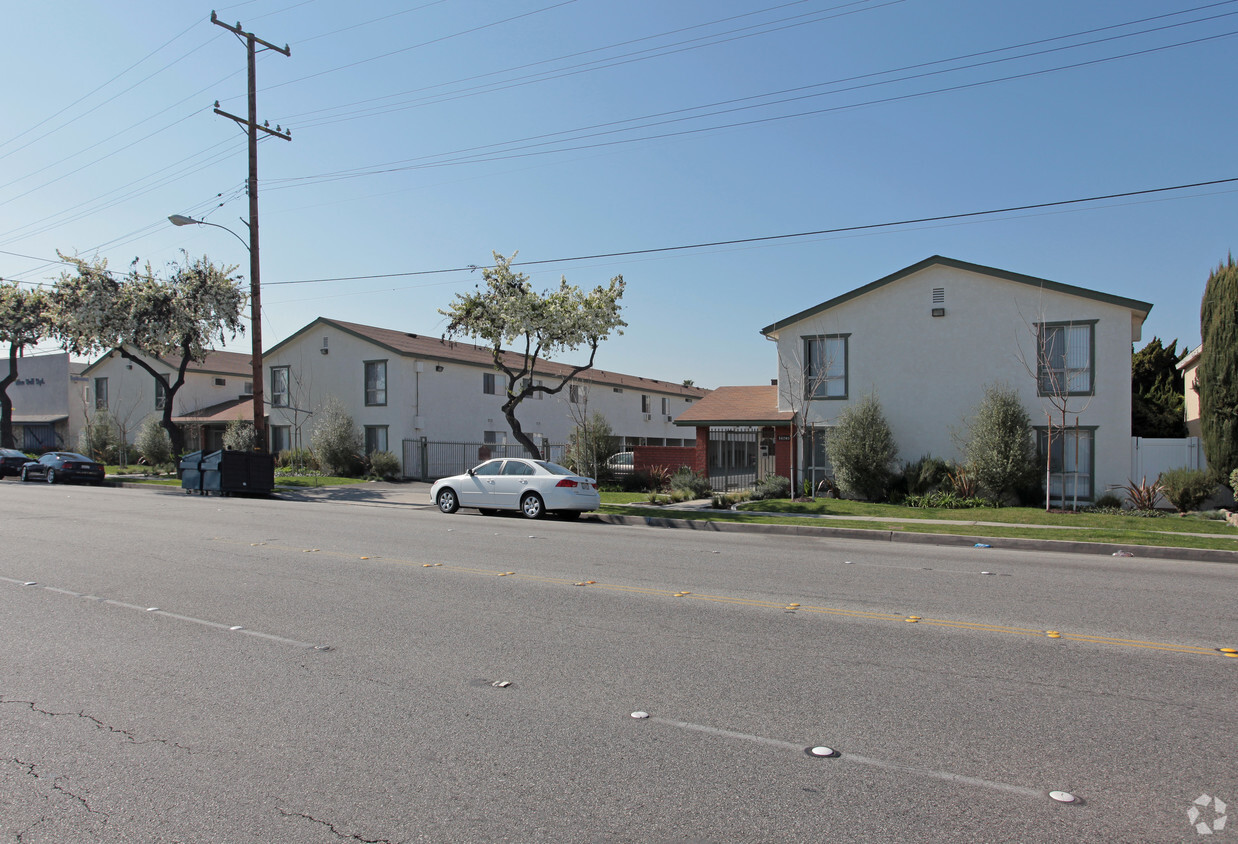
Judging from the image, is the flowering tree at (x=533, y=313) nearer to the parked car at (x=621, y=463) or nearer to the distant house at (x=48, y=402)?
the parked car at (x=621, y=463)

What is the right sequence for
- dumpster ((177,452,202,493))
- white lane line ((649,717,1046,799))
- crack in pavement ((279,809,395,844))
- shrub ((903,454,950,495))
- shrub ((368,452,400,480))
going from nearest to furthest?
crack in pavement ((279,809,395,844)) → white lane line ((649,717,1046,799)) → shrub ((903,454,950,495)) → dumpster ((177,452,202,493)) → shrub ((368,452,400,480))

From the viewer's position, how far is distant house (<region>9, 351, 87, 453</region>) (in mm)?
52062

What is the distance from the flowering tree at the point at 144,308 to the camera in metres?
33.1

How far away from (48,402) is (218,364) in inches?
591

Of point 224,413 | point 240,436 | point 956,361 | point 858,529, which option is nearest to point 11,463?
point 224,413

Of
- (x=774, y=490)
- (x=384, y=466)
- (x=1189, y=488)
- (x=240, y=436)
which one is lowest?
(x=774, y=490)

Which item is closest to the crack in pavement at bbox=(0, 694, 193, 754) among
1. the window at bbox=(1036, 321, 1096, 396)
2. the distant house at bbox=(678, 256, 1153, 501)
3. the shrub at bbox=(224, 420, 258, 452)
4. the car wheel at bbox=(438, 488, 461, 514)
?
the car wheel at bbox=(438, 488, 461, 514)

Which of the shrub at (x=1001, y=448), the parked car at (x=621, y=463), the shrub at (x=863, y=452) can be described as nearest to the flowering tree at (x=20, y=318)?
the parked car at (x=621, y=463)

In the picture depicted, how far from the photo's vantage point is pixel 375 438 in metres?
34.7

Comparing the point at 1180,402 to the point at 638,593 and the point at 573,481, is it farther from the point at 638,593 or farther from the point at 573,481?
the point at 638,593

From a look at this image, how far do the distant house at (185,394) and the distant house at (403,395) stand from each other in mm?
5427

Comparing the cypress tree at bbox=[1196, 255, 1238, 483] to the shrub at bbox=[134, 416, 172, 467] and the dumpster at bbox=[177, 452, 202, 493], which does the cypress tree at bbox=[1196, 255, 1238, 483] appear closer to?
the dumpster at bbox=[177, 452, 202, 493]

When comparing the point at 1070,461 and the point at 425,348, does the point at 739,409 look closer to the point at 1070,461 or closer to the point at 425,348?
the point at 1070,461

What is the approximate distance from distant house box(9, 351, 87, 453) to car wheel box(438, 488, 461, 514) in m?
42.1
